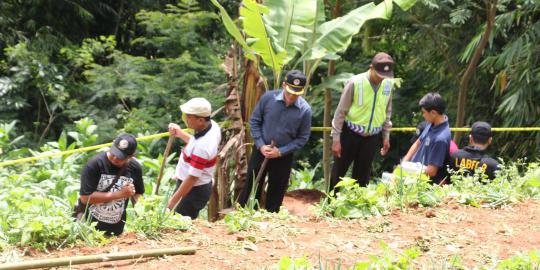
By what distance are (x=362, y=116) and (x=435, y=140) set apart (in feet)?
2.61

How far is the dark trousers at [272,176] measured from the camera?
7.20 meters

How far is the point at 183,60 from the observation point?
11938 mm

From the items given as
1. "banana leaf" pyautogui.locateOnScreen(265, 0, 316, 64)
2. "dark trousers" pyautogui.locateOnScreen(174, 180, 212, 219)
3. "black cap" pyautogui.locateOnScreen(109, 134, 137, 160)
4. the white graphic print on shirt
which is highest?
"banana leaf" pyautogui.locateOnScreen(265, 0, 316, 64)

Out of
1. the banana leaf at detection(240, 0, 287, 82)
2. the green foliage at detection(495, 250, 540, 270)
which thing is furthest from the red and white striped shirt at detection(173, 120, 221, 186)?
the green foliage at detection(495, 250, 540, 270)

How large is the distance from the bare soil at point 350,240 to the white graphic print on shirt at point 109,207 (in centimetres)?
98

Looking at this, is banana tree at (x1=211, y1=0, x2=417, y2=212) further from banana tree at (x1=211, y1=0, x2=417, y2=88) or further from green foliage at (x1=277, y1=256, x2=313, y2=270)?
green foliage at (x1=277, y1=256, x2=313, y2=270)

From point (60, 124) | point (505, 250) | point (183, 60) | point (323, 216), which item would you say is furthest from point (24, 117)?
point (505, 250)

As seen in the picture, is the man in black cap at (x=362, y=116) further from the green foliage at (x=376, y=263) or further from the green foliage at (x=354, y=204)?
the green foliage at (x=376, y=263)

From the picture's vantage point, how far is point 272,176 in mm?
7266

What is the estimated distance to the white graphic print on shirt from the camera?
5672 millimetres

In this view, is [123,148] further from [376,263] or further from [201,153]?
[376,263]

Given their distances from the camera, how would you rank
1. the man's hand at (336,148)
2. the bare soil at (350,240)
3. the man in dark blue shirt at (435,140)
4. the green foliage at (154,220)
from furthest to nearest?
the man's hand at (336,148), the man in dark blue shirt at (435,140), the green foliage at (154,220), the bare soil at (350,240)

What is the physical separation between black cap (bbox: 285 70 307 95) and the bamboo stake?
2.80 m

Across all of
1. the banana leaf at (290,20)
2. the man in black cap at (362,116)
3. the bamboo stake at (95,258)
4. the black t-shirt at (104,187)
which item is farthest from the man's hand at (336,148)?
the bamboo stake at (95,258)
